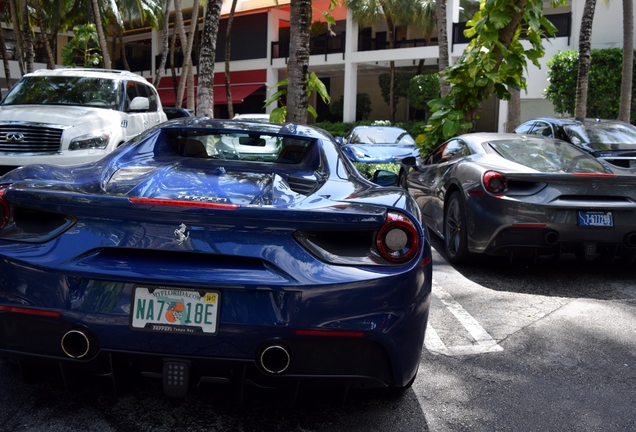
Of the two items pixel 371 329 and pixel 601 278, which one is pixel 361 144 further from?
pixel 371 329

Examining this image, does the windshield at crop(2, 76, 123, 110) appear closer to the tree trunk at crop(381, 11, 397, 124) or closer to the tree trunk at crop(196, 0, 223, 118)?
the tree trunk at crop(196, 0, 223, 118)

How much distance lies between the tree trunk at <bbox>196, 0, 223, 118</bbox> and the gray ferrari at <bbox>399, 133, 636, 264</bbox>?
776 centimetres

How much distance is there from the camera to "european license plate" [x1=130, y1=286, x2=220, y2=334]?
2752 millimetres

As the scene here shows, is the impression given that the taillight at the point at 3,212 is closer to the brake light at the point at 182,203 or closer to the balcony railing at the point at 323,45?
the brake light at the point at 182,203

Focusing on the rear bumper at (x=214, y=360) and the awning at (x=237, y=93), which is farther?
the awning at (x=237, y=93)

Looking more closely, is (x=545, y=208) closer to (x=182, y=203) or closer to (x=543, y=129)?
(x=182, y=203)

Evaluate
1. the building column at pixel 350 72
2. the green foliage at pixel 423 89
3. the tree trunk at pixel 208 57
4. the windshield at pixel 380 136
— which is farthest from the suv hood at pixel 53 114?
the building column at pixel 350 72

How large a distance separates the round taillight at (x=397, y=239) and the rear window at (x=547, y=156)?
361 cm

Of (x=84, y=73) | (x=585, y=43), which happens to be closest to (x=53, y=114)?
(x=84, y=73)

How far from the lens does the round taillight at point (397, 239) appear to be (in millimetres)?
2941

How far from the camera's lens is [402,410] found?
342 cm

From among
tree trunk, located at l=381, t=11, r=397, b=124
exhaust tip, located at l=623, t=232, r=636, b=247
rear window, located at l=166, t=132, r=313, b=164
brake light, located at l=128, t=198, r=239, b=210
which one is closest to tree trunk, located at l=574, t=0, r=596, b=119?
exhaust tip, located at l=623, t=232, r=636, b=247

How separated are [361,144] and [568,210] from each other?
10998mm

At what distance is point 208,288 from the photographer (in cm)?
273
